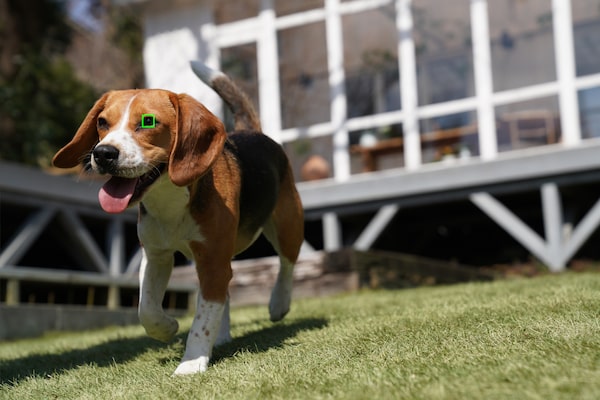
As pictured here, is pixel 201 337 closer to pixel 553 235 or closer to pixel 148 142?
pixel 148 142

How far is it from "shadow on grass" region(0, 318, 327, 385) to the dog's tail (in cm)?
135

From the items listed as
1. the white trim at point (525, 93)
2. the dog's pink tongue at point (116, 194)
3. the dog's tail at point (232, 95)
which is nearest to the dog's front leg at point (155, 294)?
the dog's pink tongue at point (116, 194)

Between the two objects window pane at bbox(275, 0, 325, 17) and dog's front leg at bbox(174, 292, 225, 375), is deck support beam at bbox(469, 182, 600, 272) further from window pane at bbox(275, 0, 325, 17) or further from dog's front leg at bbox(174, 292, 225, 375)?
dog's front leg at bbox(174, 292, 225, 375)

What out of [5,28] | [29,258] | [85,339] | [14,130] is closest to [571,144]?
[85,339]

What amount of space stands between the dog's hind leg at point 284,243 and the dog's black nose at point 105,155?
1.63m

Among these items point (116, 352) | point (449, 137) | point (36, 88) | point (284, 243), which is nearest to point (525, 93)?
point (449, 137)

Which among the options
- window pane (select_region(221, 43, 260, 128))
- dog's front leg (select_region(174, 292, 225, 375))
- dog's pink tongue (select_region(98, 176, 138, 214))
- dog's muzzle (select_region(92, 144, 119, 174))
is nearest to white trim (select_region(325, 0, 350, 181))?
window pane (select_region(221, 43, 260, 128))

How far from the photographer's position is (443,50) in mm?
11914

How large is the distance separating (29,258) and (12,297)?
4486 mm

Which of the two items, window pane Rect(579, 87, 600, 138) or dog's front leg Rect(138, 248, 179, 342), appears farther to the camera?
window pane Rect(579, 87, 600, 138)

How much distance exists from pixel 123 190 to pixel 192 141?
1.21 ft

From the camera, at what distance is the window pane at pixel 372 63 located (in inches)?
483

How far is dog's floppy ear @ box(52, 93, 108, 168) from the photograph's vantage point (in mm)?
3713

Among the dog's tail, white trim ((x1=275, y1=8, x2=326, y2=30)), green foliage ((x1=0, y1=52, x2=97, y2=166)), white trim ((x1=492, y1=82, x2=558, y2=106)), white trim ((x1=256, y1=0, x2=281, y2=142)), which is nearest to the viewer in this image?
the dog's tail
